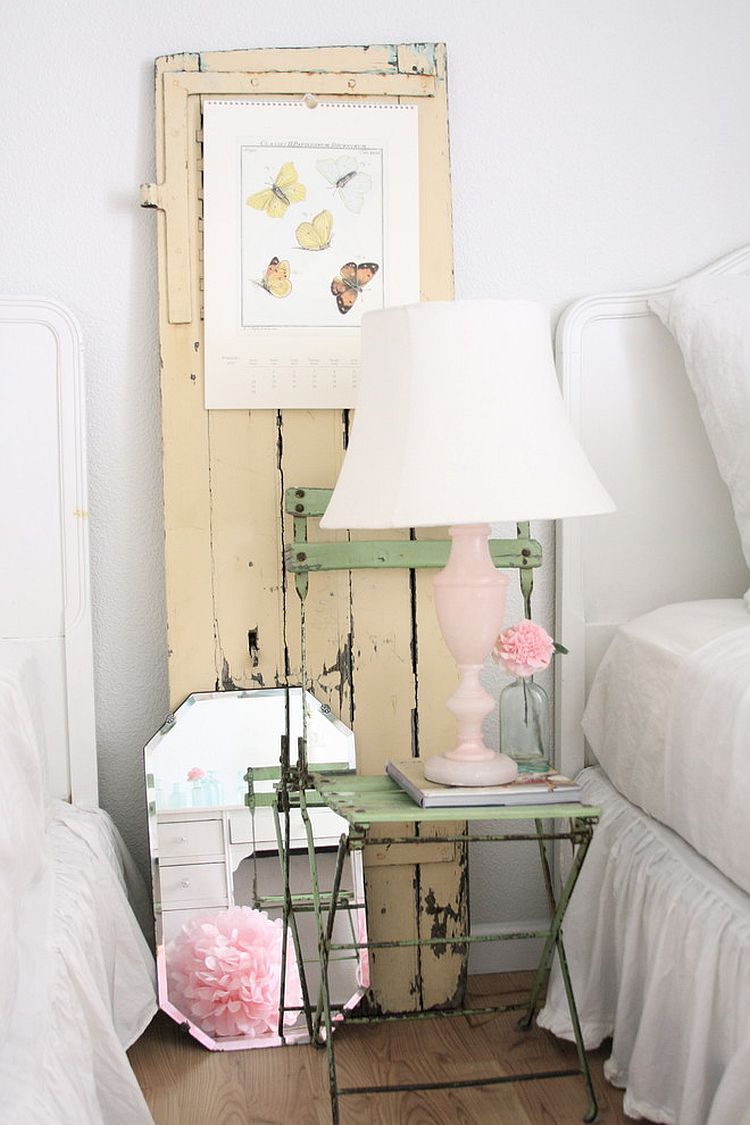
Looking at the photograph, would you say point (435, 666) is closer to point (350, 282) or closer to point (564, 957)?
point (564, 957)

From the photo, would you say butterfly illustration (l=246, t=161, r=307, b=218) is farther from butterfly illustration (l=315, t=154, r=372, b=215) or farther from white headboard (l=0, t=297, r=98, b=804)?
white headboard (l=0, t=297, r=98, b=804)

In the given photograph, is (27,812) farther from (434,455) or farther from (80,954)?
(434,455)

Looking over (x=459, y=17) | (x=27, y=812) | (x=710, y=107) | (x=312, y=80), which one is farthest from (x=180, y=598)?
(x=710, y=107)

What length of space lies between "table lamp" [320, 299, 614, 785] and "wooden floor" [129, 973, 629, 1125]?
1.64ft

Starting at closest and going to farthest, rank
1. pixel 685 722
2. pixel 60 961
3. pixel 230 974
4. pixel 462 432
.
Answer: pixel 60 961
pixel 462 432
pixel 685 722
pixel 230 974

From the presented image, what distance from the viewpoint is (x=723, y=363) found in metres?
2.02

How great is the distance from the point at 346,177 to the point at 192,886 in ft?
4.20

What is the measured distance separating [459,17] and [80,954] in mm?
1730

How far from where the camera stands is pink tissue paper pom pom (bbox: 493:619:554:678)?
1.83 m

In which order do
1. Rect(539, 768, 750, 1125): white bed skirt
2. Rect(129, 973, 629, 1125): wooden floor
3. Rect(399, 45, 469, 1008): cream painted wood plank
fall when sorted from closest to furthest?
1. Rect(539, 768, 750, 1125): white bed skirt
2. Rect(129, 973, 629, 1125): wooden floor
3. Rect(399, 45, 469, 1008): cream painted wood plank

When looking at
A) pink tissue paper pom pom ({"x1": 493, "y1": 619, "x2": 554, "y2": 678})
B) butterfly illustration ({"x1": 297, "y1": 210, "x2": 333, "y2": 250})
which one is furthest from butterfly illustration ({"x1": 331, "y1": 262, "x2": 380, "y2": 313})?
pink tissue paper pom pom ({"x1": 493, "y1": 619, "x2": 554, "y2": 678})

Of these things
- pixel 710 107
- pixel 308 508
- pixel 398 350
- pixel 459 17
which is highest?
pixel 459 17

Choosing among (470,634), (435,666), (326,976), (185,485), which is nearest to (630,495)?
(435,666)

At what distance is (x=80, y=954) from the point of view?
62.5 inches
